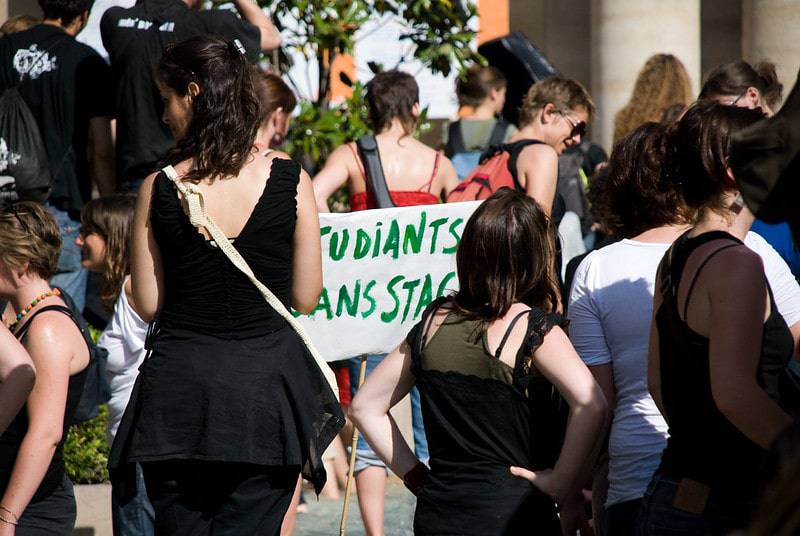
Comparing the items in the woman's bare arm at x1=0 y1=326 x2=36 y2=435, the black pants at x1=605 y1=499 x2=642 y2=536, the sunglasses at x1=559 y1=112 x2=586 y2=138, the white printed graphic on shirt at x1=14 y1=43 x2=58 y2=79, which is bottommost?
the black pants at x1=605 y1=499 x2=642 y2=536

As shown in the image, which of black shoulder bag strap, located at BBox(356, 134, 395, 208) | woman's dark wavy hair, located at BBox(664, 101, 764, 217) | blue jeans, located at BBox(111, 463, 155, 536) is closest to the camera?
woman's dark wavy hair, located at BBox(664, 101, 764, 217)

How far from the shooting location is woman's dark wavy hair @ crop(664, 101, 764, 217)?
3182mm

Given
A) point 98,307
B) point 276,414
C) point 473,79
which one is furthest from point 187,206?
point 473,79

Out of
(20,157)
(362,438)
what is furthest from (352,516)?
(20,157)

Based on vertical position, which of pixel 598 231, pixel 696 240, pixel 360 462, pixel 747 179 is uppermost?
pixel 747 179

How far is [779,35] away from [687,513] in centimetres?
699

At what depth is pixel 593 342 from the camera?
3.96 m

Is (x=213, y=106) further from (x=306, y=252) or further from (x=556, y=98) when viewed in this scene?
(x=556, y=98)

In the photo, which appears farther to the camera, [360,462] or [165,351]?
[360,462]

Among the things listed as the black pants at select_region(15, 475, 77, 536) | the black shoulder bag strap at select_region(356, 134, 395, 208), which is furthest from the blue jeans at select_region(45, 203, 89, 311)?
the black pants at select_region(15, 475, 77, 536)

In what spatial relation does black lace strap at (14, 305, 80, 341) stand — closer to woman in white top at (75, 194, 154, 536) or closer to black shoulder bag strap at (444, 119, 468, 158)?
woman in white top at (75, 194, 154, 536)

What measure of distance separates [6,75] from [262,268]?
385cm

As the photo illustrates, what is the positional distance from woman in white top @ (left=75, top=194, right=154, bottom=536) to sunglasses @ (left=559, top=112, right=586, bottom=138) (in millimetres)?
2108

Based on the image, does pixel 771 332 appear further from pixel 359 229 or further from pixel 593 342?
pixel 359 229
